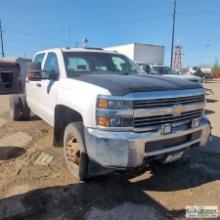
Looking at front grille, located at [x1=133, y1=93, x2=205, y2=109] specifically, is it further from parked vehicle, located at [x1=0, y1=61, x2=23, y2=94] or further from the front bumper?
parked vehicle, located at [x1=0, y1=61, x2=23, y2=94]

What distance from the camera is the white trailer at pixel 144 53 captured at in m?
23.3

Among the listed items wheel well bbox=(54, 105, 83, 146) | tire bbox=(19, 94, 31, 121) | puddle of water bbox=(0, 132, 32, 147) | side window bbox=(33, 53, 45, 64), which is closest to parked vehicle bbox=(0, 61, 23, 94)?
tire bbox=(19, 94, 31, 121)

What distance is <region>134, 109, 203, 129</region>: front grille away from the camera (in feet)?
10.8

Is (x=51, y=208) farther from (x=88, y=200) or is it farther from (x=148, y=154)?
(x=148, y=154)

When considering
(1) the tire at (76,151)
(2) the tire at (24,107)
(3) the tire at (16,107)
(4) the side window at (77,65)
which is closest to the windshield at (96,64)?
(4) the side window at (77,65)

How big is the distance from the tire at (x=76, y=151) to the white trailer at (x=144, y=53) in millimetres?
19538

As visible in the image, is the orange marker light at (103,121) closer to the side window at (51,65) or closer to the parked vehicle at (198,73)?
the side window at (51,65)

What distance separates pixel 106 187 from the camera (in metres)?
3.90

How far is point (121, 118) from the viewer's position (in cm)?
321

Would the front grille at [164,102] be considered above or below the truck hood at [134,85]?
→ below

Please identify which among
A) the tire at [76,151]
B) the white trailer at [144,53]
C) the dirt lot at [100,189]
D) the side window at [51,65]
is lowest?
the dirt lot at [100,189]

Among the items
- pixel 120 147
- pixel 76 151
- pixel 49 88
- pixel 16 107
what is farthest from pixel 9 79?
pixel 120 147

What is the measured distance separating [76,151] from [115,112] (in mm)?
1098

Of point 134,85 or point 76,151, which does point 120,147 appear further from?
point 76,151
